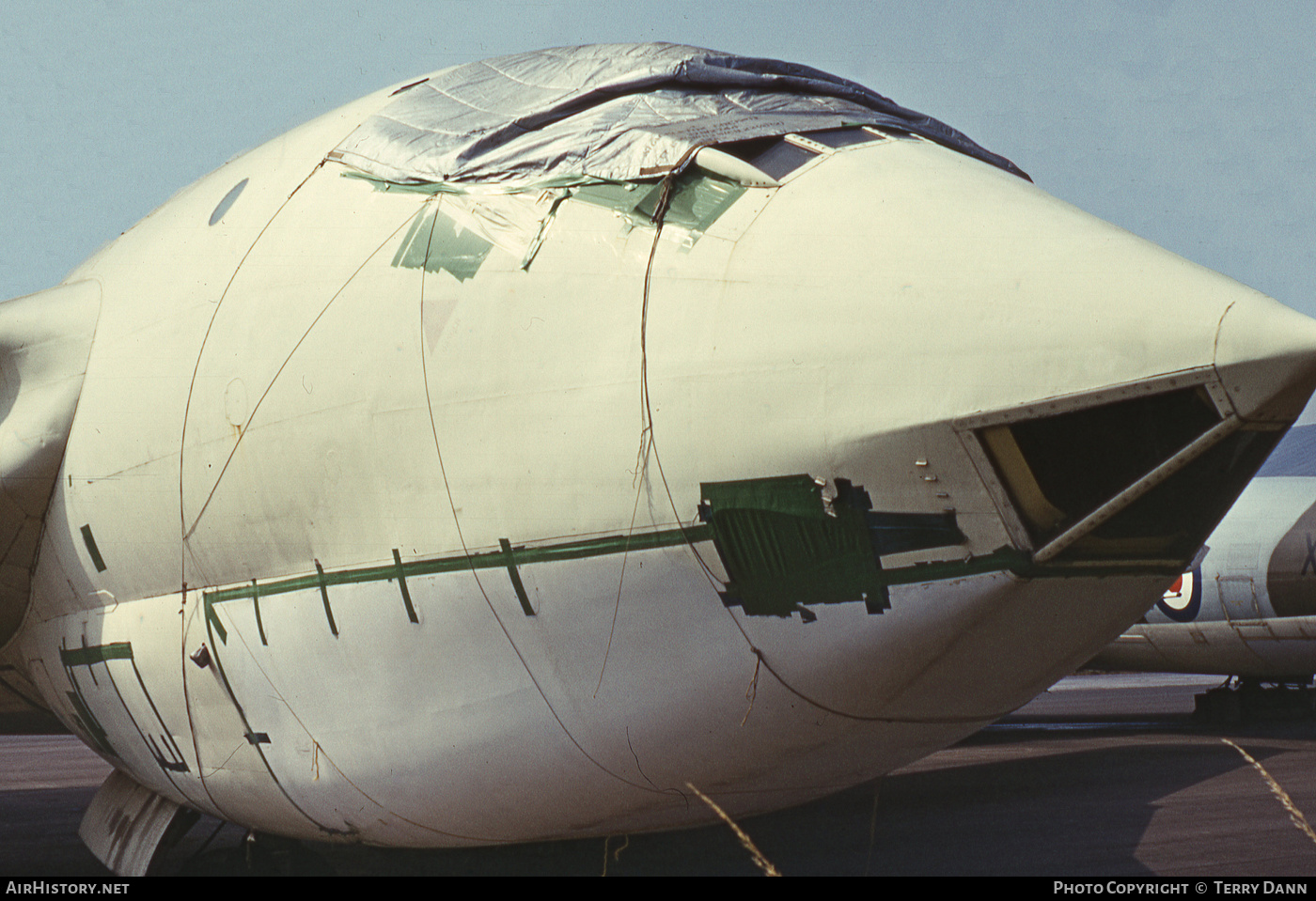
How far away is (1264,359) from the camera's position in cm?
314

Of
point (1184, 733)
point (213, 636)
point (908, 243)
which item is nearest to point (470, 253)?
point (908, 243)

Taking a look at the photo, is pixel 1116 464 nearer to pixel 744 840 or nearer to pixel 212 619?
pixel 212 619

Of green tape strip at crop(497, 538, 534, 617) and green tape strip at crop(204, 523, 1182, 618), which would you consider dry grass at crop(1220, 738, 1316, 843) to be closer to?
green tape strip at crop(204, 523, 1182, 618)

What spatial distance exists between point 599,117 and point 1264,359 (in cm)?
257

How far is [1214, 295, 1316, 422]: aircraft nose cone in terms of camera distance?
3137 millimetres

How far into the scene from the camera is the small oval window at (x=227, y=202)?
17.8 feet

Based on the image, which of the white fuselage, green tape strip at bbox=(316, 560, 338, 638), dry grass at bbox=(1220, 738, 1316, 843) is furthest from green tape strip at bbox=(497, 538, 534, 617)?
dry grass at bbox=(1220, 738, 1316, 843)

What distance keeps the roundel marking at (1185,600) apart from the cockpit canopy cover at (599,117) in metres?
13.0

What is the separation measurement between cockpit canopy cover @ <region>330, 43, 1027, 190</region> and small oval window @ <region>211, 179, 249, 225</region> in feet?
2.21

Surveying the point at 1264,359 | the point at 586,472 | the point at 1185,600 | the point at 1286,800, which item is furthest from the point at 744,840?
the point at 1185,600

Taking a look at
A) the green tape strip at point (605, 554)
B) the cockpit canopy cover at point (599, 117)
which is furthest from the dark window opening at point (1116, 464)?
the cockpit canopy cover at point (599, 117)

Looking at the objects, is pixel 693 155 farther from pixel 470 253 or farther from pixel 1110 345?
pixel 1110 345

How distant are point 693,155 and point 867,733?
217 centimetres

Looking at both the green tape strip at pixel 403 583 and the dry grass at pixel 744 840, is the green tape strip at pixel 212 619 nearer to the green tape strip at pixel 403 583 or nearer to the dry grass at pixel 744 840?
the green tape strip at pixel 403 583
